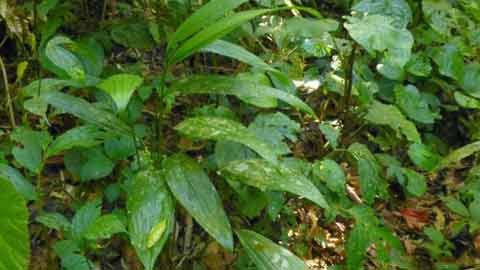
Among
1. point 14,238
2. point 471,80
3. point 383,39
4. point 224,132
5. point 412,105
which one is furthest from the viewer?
point 471,80

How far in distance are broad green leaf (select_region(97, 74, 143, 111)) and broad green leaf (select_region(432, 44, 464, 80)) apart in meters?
1.30

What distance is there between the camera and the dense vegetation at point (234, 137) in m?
1.28

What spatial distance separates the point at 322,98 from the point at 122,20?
30.1 inches

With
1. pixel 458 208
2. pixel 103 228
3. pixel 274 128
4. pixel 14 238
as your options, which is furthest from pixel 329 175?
pixel 14 238

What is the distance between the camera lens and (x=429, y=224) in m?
2.23

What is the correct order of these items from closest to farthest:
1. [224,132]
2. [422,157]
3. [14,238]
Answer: [14,238], [224,132], [422,157]

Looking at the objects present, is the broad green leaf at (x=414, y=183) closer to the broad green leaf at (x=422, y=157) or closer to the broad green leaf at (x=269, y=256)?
the broad green leaf at (x=422, y=157)

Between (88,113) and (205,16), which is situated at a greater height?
(205,16)

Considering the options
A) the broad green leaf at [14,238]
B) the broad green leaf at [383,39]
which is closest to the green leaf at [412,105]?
the broad green leaf at [383,39]

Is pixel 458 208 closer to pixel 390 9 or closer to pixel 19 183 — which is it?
pixel 390 9

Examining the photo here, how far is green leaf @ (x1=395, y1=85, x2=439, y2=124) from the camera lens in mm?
2062

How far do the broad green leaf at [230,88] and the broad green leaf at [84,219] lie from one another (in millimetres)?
378

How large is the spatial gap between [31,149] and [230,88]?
1.79 feet

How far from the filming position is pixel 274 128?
173 centimetres
